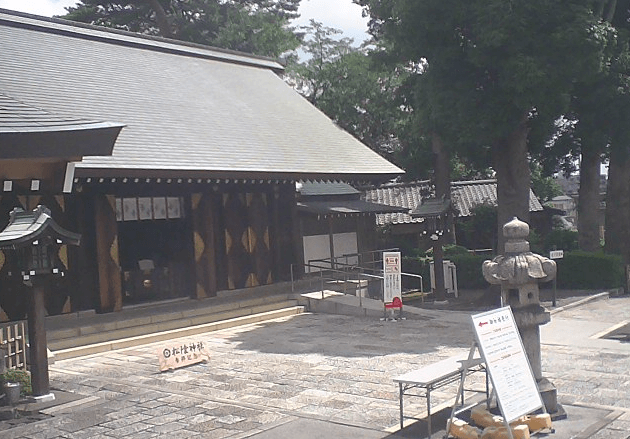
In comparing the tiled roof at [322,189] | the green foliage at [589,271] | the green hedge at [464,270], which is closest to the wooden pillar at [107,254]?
the tiled roof at [322,189]

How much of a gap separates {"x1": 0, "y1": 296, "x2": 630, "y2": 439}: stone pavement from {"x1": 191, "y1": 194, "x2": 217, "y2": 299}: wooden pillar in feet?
7.87

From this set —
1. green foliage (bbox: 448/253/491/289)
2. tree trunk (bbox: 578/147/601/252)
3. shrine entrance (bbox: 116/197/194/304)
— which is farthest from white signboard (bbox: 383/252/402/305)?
tree trunk (bbox: 578/147/601/252)

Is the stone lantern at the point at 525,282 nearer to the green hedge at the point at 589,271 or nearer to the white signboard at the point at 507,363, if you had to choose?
the white signboard at the point at 507,363

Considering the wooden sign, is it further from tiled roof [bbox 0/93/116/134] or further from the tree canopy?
the tree canopy

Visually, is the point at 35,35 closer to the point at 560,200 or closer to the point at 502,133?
the point at 502,133

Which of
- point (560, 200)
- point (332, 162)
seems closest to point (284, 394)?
point (332, 162)

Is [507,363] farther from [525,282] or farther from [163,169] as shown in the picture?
[163,169]

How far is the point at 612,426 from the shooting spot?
23.6 feet

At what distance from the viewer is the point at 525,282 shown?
743 cm

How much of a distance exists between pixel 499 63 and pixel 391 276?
651 centimetres

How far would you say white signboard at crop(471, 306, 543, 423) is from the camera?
643cm

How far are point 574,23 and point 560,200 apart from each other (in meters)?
41.4

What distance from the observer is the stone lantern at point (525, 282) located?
746cm

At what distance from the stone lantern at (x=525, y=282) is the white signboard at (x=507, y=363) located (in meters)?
0.56
